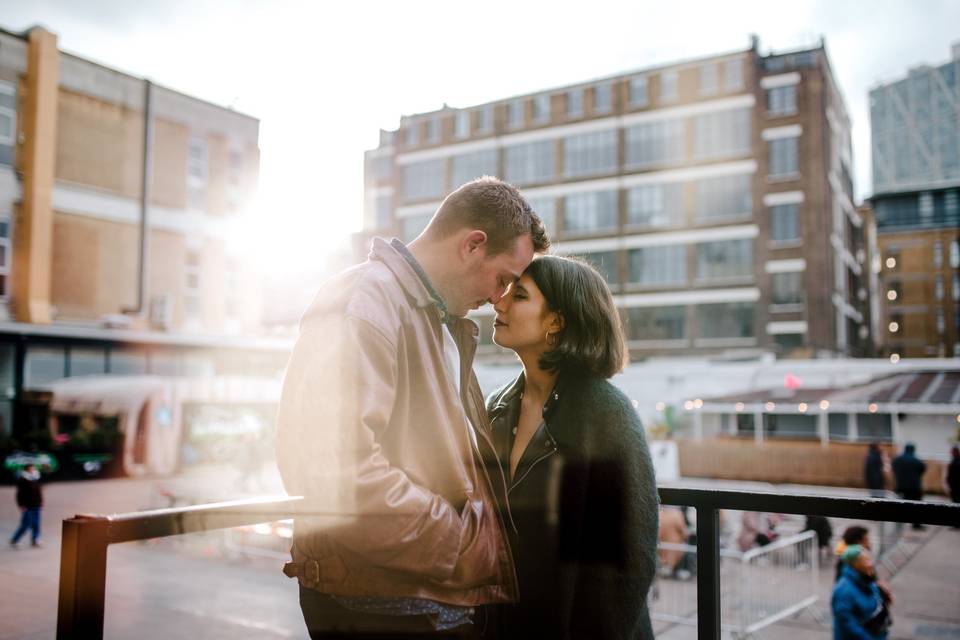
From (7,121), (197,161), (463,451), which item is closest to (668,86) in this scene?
(197,161)

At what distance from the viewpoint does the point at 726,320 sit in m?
36.1

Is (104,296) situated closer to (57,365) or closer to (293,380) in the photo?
(57,365)

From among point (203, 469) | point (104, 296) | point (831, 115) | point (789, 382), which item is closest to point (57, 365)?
point (104, 296)

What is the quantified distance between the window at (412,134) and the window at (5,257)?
90.6 ft

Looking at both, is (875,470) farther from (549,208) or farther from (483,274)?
(549,208)

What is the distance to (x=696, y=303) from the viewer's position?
121ft

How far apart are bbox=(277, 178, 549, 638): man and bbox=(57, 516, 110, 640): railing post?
0.36 meters

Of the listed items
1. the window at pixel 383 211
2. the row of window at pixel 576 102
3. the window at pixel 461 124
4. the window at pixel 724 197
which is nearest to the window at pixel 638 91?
the row of window at pixel 576 102

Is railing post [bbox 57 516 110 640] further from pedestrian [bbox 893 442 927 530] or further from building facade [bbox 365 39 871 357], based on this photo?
building facade [bbox 365 39 871 357]

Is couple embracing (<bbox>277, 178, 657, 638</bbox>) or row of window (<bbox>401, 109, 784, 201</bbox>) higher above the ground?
row of window (<bbox>401, 109, 784, 201</bbox>)

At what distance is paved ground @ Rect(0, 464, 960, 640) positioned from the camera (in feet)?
24.8

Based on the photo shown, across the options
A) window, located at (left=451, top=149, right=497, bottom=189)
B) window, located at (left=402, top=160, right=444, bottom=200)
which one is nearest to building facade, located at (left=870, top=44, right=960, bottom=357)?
window, located at (left=451, top=149, right=497, bottom=189)

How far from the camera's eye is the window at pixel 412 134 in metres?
44.9

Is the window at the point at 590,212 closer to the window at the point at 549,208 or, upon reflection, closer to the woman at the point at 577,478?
the window at the point at 549,208
